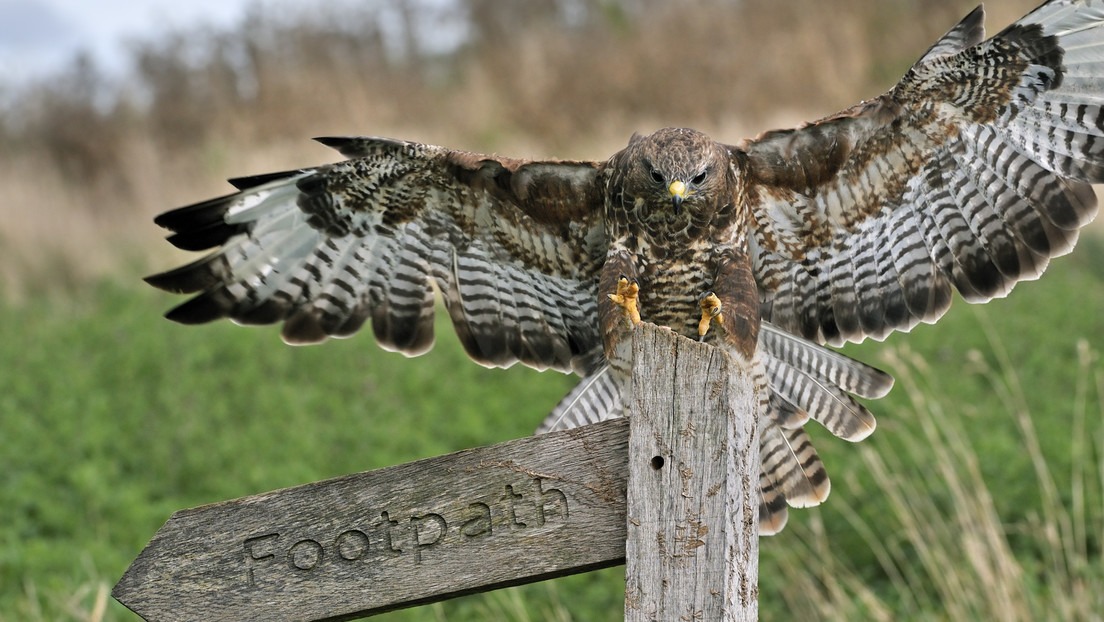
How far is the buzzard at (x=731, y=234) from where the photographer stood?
3.28 m

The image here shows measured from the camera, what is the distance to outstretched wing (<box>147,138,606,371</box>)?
12.0 ft

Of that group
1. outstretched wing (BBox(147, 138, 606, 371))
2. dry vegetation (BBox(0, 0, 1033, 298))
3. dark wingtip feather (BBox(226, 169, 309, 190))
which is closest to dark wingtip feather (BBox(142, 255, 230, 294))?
outstretched wing (BBox(147, 138, 606, 371))

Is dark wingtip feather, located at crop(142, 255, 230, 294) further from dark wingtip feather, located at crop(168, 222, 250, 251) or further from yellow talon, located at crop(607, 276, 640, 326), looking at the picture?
yellow talon, located at crop(607, 276, 640, 326)

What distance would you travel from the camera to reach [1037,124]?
3311 millimetres

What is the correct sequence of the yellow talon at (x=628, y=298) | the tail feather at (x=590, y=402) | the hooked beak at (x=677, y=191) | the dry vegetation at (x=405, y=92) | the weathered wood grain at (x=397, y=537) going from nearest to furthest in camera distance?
the weathered wood grain at (x=397, y=537)
the yellow talon at (x=628, y=298)
the hooked beak at (x=677, y=191)
the tail feather at (x=590, y=402)
the dry vegetation at (x=405, y=92)

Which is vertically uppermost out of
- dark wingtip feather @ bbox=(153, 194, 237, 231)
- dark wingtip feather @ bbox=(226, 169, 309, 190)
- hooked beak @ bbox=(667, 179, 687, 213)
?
dark wingtip feather @ bbox=(226, 169, 309, 190)

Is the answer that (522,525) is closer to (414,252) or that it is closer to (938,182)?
(414,252)

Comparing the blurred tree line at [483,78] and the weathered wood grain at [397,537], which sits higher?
→ the blurred tree line at [483,78]

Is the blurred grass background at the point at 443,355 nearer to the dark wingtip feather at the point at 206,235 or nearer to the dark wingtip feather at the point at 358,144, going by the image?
the dark wingtip feather at the point at 206,235

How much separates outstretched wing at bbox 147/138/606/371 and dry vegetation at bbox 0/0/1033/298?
935cm

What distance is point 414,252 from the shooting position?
3.87 meters

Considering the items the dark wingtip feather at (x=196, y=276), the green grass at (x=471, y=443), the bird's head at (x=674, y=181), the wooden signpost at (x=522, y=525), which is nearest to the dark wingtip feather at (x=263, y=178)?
the dark wingtip feather at (x=196, y=276)

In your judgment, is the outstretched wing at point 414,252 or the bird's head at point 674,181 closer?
the bird's head at point 674,181

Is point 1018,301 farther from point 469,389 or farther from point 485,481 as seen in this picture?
point 485,481
